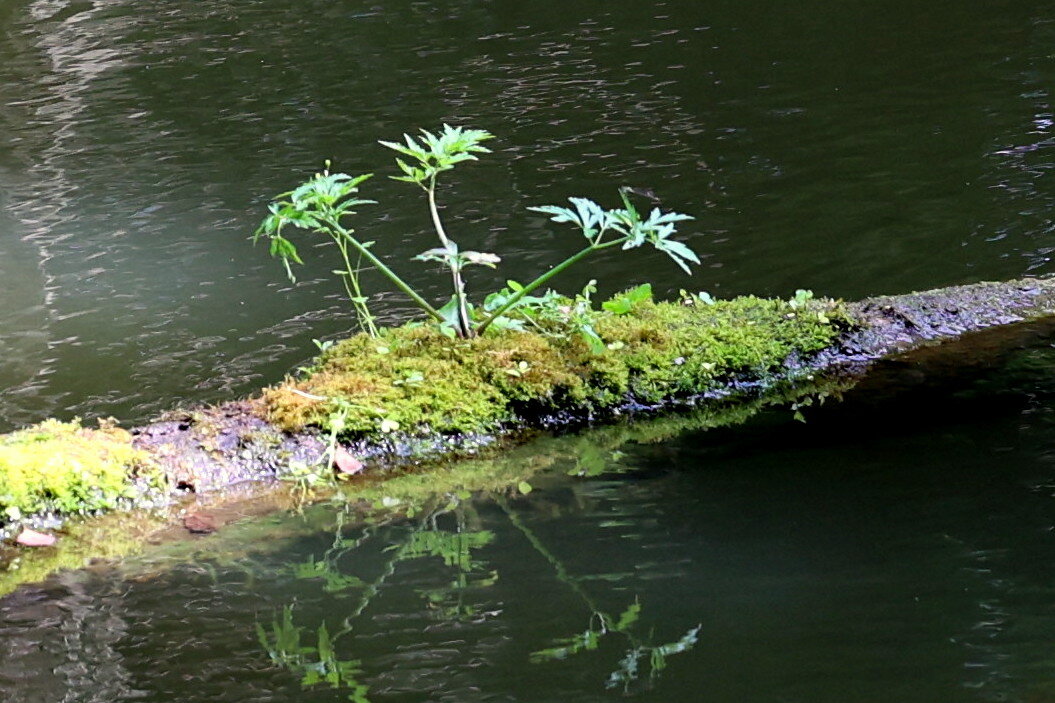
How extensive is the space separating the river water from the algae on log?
0.25 m

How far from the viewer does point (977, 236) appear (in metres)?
6.80

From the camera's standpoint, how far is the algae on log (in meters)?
4.00

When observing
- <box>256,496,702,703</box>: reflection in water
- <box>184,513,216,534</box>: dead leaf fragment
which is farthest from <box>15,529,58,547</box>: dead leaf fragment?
<box>256,496,702,703</box>: reflection in water

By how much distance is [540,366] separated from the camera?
13.9 ft

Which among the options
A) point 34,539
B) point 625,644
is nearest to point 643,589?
point 625,644

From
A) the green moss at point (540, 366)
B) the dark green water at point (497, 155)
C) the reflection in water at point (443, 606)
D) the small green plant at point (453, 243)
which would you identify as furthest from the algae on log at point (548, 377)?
the dark green water at point (497, 155)

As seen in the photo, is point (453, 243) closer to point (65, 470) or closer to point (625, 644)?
point (65, 470)

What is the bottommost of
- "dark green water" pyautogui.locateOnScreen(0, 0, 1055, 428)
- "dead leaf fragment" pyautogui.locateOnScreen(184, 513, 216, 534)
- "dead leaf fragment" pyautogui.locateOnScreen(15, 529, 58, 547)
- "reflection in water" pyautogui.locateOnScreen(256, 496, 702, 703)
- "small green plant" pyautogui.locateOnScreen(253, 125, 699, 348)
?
"dark green water" pyautogui.locateOnScreen(0, 0, 1055, 428)

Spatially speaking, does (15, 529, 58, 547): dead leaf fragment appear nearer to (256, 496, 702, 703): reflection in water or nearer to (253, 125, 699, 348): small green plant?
(256, 496, 702, 703): reflection in water

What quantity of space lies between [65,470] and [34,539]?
0.80 ft

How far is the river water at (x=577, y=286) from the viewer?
300cm

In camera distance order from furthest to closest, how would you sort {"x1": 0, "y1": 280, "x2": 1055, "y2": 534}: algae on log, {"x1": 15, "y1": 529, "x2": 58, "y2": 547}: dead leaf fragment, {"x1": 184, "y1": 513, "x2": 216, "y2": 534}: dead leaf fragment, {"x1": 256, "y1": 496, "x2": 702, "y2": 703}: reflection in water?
{"x1": 0, "y1": 280, "x2": 1055, "y2": 534}: algae on log < {"x1": 184, "y1": 513, "x2": 216, "y2": 534}: dead leaf fragment < {"x1": 15, "y1": 529, "x2": 58, "y2": 547}: dead leaf fragment < {"x1": 256, "y1": 496, "x2": 702, "y2": 703}: reflection in water

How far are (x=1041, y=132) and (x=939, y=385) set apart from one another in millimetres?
4705

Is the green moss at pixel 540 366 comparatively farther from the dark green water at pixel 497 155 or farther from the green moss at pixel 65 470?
the dark green water at pixel 497 155
